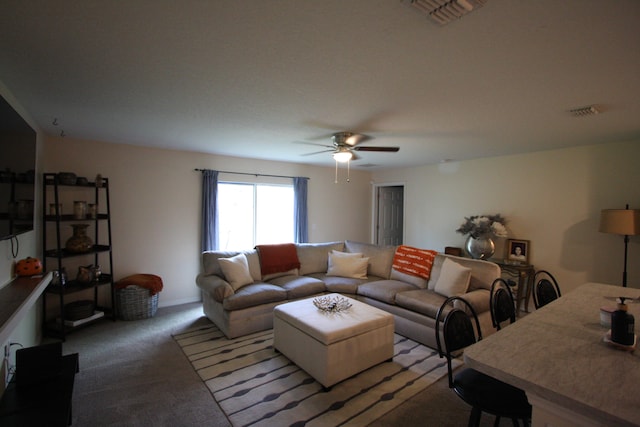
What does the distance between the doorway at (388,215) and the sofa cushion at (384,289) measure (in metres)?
2.89

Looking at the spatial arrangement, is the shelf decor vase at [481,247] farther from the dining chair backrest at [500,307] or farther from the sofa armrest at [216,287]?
the sofa armrest at [216,287]

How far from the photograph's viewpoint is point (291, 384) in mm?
2457

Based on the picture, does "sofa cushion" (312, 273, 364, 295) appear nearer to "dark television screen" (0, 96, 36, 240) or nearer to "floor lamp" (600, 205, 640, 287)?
"floor lamp" (600, 205, 640, 287)

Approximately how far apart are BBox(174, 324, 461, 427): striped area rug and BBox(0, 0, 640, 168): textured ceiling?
93.9 inches

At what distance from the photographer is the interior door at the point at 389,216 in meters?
6.88

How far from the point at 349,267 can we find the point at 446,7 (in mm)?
3623

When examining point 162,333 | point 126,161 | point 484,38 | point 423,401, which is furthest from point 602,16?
point 126,161

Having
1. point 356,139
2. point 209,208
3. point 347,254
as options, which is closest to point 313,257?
point 347,254

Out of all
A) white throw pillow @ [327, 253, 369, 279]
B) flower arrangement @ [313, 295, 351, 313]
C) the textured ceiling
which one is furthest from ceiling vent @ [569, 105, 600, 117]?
white throw pillow @ [327, 253, 369, 279]

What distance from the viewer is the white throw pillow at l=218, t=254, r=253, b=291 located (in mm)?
3629

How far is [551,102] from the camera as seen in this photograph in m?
2.25

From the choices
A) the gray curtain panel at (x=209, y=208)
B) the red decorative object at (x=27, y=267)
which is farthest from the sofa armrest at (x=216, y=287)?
the red decorative object at (x=27, y=267)

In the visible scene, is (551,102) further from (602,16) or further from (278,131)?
(278,131)

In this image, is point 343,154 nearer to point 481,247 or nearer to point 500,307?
point 500,307
